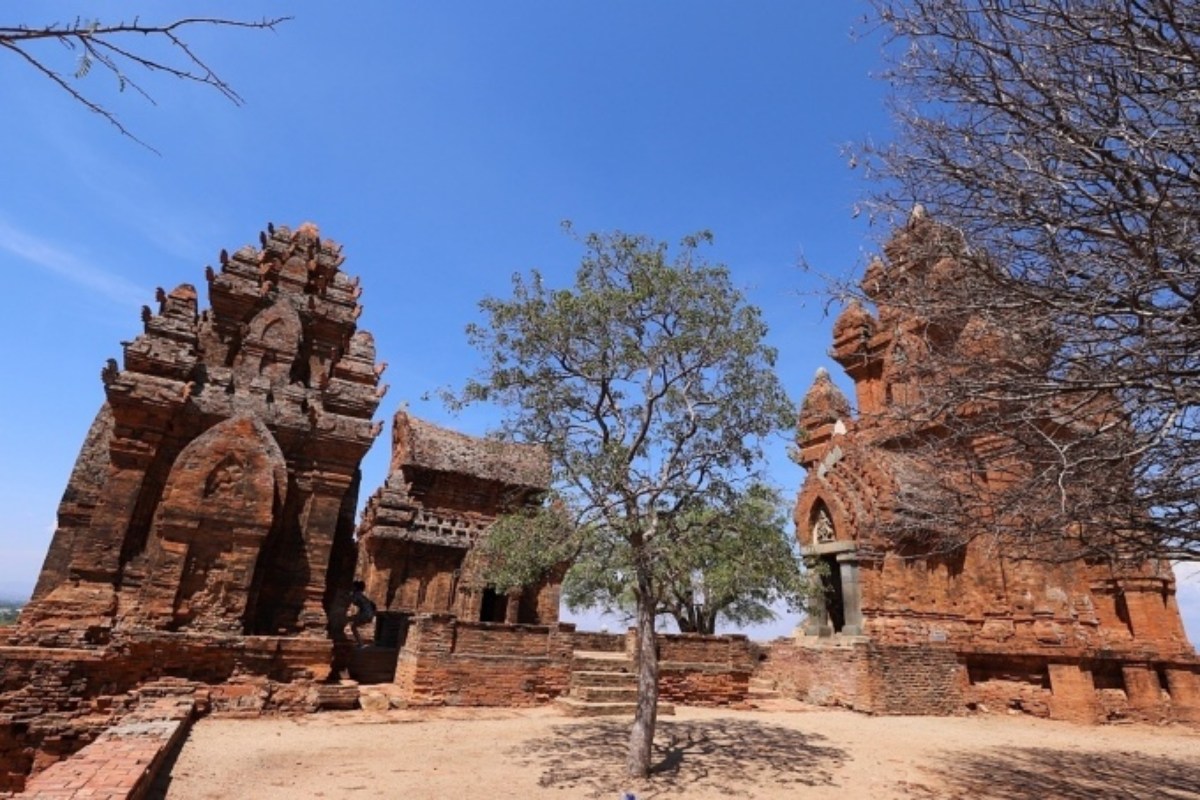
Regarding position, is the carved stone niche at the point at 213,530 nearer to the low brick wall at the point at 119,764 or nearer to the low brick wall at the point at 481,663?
the low brick wall at the point at 119,764

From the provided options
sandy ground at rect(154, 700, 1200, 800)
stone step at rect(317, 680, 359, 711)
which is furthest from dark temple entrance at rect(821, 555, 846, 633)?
stone step at rect(317, 680, 359, 711)

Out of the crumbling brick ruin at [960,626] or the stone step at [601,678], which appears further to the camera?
the crumbling brick ruin at [960,626]

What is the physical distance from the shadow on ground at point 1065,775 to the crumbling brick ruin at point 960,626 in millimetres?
3339

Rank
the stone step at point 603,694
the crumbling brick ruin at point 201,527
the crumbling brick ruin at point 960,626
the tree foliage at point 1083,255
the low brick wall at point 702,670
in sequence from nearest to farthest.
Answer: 1. the tree foliage at point 1083,255
2. the crumbling brick ruin at point 201,527
3. the stone step at point 603,694
4. the crumbling brick ruin at point 960,626
5. the low brick wall at point 702,670

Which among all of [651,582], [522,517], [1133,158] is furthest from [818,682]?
[1133,158]

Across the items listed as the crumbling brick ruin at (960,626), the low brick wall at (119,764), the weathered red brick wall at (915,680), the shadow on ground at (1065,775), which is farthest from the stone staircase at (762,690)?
the low brick wall at (119,764)

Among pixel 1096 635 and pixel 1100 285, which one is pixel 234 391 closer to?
pixel 1100 285

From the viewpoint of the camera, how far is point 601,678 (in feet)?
42.2

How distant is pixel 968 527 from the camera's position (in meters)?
6.93

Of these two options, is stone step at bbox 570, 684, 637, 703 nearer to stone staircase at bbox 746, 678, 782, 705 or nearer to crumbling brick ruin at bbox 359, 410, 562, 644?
stone staircase at bbox 746, 678, 782, 705

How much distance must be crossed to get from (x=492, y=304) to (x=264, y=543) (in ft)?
20.7

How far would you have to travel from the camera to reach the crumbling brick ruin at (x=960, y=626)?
44.0 ft

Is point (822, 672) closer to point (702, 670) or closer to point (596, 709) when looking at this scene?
point (702, 670)

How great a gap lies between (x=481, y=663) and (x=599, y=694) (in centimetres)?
229
